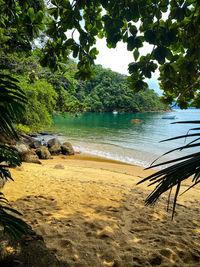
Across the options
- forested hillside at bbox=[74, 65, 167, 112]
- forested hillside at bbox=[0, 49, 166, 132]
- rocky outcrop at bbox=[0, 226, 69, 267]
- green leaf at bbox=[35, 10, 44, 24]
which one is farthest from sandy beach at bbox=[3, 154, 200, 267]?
forested hillside at bbox=[74, 65, 167, 112]

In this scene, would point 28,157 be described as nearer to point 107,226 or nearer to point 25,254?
point 107,226

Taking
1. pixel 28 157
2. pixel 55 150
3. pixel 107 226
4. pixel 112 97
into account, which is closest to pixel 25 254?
pixel 107 226

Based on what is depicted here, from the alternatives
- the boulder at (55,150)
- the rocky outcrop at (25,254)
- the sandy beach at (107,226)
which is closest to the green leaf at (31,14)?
the rocky outcrop at (25,254)

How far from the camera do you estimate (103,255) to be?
1905mm

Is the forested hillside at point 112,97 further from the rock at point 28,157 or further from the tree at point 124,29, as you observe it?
the tree at point 124,29

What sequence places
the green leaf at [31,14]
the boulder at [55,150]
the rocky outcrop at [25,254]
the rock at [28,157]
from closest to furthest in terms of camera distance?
the rocky outcrop at [25,254] < the green leaf at [31,14] < the rock at [28,157] < the boulder at [55,150]

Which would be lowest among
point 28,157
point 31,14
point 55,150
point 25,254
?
point 55,150

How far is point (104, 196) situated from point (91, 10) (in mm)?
Result: 3708

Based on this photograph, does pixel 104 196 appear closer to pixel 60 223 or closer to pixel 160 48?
pixel 60 223

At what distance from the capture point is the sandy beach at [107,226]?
1.88 m

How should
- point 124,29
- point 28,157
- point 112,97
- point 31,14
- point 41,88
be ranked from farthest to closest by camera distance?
point 112,97 < point 41,88 < point 28,157 < point 124,29 < point 31,14

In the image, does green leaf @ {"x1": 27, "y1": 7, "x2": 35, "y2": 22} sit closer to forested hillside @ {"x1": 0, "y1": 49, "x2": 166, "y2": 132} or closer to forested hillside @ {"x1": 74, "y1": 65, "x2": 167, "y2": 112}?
forested hillside @ {"x1": 0, "y1": 49, "x2": 166, "y2": 132}

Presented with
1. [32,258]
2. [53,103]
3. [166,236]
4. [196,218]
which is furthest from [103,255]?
[53,103]

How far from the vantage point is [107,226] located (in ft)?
8.50
